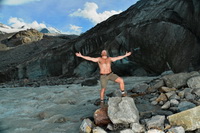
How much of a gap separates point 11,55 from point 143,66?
2653 cm

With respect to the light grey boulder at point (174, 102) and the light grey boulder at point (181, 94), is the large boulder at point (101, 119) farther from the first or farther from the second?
the light grey boulder at point (181, 94)

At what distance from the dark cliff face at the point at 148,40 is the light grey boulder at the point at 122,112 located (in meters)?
9.24

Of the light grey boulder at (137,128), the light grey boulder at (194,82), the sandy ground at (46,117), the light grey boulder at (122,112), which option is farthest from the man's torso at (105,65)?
the light grey boulder at (194,82)

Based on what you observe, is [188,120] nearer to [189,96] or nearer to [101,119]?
[189,96]

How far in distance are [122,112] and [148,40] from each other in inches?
460

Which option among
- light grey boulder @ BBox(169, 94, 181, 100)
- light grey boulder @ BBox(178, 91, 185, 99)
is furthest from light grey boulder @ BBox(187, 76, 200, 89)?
light grey boulder @ BBox(169, 94, 181, 100)

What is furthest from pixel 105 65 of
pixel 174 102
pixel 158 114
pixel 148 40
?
pixel 148 40

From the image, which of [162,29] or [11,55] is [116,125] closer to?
[162,29]

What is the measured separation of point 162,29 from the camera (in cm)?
1471

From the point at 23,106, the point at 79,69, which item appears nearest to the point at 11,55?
the point at 79,69

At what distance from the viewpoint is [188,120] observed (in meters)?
4.42

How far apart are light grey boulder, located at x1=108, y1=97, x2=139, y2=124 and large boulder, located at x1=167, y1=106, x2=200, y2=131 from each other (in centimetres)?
92

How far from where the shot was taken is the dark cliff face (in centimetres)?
1346

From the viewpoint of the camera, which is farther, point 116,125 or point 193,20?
point 193,20
